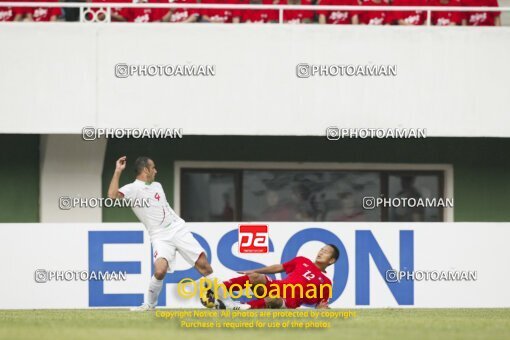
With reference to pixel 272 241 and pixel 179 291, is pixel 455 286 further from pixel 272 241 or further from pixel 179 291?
pixel 179 291

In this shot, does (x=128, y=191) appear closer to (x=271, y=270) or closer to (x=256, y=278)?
(x=256, y=278)

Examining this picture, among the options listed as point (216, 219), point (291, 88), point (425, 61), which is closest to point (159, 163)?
point (216, 219)

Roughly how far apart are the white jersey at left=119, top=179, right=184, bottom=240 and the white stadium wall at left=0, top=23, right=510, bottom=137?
3.52 meters

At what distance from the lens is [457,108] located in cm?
1853

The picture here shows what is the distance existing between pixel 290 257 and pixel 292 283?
1250 mm

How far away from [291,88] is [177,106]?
1.73 meters

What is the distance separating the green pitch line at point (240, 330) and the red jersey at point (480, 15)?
19.3 feet

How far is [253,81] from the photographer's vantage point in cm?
1836

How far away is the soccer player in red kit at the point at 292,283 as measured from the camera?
15305 mm

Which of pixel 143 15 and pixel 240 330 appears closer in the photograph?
pixel 240 330

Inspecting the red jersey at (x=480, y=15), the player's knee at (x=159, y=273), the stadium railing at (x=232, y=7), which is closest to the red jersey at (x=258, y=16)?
the stadium railing at (x=232, y=7)

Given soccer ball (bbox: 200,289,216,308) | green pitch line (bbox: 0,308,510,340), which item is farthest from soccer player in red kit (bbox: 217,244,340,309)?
green pitch line (bbox: 0,308,510,340)

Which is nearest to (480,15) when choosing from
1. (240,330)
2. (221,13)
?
(221,13)

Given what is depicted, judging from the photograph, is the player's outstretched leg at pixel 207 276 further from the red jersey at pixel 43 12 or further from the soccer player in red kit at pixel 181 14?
the red jersey at pixel 43 12
